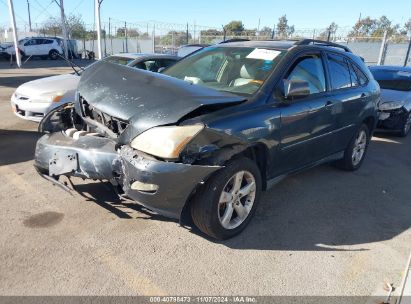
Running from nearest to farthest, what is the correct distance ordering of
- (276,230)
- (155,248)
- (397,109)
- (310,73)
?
(155,248), (276,230), (310,73), (397,109)

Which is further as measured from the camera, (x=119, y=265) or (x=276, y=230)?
(x=276, y=230)

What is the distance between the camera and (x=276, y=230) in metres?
3.59

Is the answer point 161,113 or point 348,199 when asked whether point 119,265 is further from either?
point 348,199

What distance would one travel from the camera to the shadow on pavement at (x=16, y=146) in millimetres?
5199

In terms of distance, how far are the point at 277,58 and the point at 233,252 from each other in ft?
6.45

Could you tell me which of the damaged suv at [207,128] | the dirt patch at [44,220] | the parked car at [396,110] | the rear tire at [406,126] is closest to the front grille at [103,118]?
the damaged suv at [207,128]

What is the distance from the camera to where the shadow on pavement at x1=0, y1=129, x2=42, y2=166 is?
520cm

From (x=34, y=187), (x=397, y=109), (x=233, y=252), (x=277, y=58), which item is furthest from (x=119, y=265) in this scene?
(x=397, y=109)

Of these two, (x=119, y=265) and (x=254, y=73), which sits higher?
(x=254, y=73)

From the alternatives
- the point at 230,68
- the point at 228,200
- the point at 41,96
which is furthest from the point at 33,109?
the point at 228,200

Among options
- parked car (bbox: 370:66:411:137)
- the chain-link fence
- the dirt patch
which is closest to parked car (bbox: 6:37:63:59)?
the chain-link fence

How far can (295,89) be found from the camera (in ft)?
11.5

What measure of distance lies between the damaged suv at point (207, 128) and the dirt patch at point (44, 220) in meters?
0.40

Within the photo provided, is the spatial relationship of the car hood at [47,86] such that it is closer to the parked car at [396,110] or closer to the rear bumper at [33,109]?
the rear bumper at [33,109]
